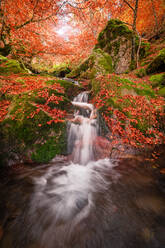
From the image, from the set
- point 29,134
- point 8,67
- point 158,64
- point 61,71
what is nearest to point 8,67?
point 8,67

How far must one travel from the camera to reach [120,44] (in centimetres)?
1012

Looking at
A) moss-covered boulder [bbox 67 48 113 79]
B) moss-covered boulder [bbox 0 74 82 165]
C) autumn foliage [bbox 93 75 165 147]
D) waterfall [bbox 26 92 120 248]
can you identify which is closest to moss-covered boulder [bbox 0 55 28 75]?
moss-covered boulder [bbox 0 74 82 165]

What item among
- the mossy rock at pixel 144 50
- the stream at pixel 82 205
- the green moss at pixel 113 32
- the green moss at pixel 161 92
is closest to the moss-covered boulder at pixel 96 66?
the green moss at pixel 113 32

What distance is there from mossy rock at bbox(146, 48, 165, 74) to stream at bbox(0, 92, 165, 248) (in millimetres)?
6994

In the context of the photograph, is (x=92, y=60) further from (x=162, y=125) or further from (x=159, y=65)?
(x=162, y=125)

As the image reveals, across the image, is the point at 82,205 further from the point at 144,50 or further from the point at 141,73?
the point at 144,50

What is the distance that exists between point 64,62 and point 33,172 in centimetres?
1424

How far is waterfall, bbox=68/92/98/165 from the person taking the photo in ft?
12.6

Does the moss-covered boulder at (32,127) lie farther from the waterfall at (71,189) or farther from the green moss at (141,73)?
the green moss at (141,73)

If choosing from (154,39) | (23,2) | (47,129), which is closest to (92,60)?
(23,2)

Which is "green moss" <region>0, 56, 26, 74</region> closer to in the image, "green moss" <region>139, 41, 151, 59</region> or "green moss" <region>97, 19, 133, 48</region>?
"green moss" <region>97, 19, 133, 48</region>

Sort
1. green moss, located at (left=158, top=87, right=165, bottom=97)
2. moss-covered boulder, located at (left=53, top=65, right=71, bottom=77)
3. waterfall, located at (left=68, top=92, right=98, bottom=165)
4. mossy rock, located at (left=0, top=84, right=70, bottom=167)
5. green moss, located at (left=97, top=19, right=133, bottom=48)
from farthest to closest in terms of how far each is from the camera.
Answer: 1. moss-covered boulder, located at (left=53, top=65, right=71, bottom=77)
2. green moss, located at (left=97, top=19, right=133, bottom=48)
3. green moss, located at (left=158, top=87, right=165, bottom=97)
4. waterfall, located at (left=68, top=92, right=98, bottom=165)
5. mossy rock, located at (left=0, top=84, right=70, bottom=167)

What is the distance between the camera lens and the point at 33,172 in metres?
3.05

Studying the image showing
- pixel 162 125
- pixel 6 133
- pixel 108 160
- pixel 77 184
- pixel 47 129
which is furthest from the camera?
pixel 162 125
